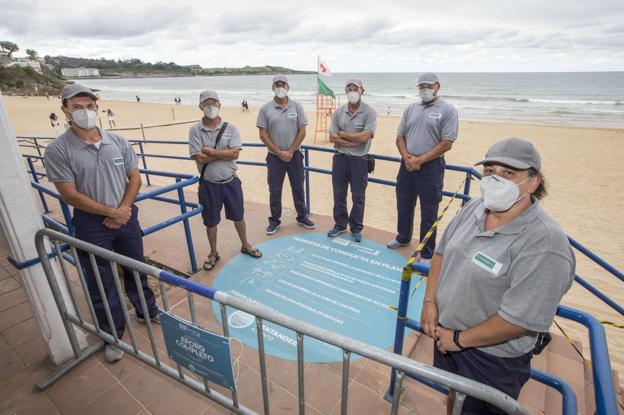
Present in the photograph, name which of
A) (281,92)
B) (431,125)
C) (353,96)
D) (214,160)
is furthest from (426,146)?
(214,160)

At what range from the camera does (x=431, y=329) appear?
6.34ft

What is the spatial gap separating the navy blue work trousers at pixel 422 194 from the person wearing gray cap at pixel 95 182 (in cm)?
305

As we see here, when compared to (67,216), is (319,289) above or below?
below

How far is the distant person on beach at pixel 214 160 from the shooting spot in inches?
146

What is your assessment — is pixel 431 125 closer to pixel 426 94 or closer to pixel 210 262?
pixel 426 94

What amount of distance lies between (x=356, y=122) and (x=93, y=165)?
300cm

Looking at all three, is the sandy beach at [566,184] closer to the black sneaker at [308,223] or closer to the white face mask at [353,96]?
the black sneaker at [308,223]

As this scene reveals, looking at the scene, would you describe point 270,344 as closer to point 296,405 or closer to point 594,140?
point 296,405

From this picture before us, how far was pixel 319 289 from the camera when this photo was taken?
12.0ft

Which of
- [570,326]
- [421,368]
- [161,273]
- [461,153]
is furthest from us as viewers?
[461,153]

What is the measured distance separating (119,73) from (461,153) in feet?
682

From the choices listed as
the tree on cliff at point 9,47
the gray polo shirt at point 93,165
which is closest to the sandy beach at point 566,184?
the gray polo shirt at point 93,165

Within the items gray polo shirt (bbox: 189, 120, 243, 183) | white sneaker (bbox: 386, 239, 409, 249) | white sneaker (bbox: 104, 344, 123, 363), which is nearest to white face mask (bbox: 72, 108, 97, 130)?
gray polo shirt (bbox: 189, 120, 243, 183)

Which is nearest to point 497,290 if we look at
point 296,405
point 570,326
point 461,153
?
point 296,405
